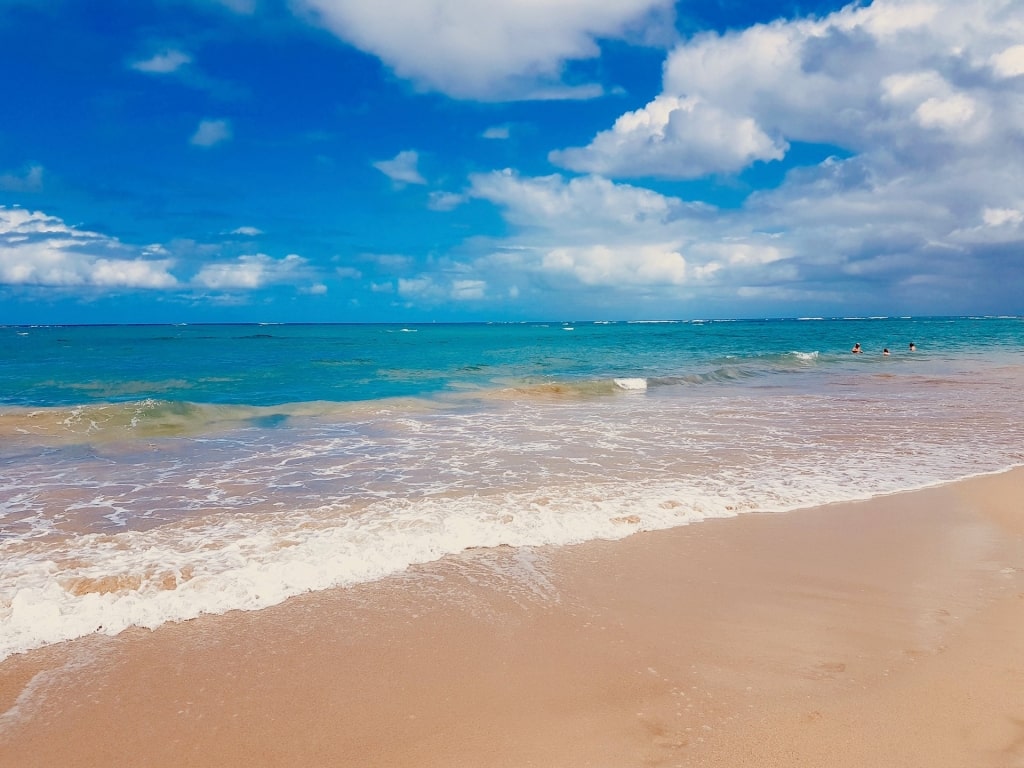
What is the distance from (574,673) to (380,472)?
22.2ft

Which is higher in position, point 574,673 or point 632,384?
point 632,384

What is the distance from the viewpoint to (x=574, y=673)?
4.45 meters

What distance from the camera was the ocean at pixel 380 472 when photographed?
6184 millimetres

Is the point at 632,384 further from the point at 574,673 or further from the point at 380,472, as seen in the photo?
the point at 574,673

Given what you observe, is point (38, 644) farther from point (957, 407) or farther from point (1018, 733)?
point (957, 407)

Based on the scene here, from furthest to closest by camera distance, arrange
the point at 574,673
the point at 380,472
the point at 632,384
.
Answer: the point at 632,384
the point at 380,472
the point at 574,673

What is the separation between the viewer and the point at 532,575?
6.17 metres

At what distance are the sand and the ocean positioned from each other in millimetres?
733

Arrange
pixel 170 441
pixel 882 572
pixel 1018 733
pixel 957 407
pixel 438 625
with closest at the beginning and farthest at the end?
pixel 1018 733 < pixel 438 625 < pixel 882 572 < pixel 170 441 < pixel 957 407

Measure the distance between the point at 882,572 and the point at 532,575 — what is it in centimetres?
344

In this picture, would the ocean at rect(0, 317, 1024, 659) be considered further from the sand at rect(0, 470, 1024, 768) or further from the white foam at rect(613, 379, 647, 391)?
the white foam at rect(613, 379, 647, 391)


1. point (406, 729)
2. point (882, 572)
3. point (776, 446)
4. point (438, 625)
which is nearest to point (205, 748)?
point (406, 729)

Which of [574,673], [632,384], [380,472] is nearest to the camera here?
[574,673]

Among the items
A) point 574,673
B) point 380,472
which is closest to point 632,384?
point 380,472
